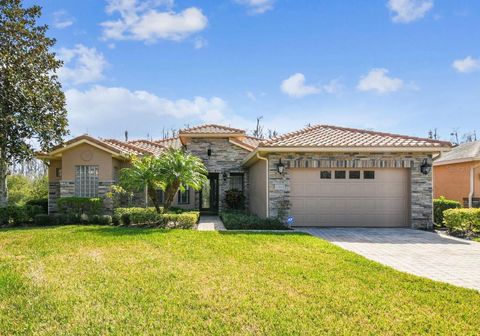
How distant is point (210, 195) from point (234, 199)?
2.85 meters

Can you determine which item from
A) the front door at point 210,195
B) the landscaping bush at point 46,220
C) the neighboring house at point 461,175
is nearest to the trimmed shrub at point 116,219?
the landscaping bush at point 46,220

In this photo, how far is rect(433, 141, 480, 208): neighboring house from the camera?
1698cm

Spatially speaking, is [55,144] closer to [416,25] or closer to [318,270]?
[318,270]

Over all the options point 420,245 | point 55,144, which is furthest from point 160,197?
point 420,245

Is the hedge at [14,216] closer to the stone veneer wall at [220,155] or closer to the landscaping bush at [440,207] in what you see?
the stone veneer wall at [220,155]

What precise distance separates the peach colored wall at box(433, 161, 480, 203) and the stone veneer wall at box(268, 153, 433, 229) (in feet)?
21.5

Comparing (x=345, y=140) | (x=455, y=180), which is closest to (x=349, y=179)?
(x=345, y=140)

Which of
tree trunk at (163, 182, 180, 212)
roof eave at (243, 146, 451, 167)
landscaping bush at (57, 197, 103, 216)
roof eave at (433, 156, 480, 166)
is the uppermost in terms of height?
roof eave at (243, 146, 451, 167)

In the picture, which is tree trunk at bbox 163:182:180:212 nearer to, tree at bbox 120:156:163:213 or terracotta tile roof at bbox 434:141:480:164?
tree at bbox 120:156:163:213

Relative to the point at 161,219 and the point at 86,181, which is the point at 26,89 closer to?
the point at 86,181

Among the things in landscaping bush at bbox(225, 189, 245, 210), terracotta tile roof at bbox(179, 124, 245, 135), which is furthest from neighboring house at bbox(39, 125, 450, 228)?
terracotta tile roof at bbox(179, 124, 245, 135)

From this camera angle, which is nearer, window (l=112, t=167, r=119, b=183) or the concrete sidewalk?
the concrete sidewalk

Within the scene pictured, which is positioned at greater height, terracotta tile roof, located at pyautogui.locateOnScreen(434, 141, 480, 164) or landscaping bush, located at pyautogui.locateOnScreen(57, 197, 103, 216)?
terracotta tile roof, located at pyautogui.locateOnScreen(434, 141, 480, 164)

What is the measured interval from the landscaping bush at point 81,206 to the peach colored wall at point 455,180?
59.8ft
